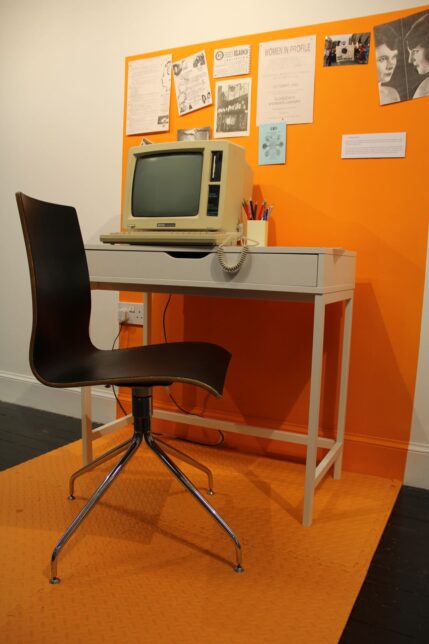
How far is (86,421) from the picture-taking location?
5.69ft

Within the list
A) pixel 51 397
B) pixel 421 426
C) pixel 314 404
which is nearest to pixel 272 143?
pixel 314 404

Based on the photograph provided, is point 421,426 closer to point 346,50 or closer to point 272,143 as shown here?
point 272,143

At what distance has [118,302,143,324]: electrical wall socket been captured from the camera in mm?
2219

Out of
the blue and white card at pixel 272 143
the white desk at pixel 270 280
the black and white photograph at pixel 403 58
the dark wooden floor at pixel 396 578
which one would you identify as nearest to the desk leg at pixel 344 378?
the white desk at pixel 270 280

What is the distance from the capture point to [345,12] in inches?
68.6

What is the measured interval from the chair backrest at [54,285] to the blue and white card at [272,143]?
0.78m

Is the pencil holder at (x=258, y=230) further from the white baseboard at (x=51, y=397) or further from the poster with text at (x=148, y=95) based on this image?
the white baseboard at (x=51, y=397)

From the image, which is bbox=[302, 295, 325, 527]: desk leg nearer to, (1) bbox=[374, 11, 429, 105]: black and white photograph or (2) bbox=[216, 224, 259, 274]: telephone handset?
(2) bbox=[216, 224, 259, 274]: telephone handset

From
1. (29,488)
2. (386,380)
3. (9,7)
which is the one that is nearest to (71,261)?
(29,488)

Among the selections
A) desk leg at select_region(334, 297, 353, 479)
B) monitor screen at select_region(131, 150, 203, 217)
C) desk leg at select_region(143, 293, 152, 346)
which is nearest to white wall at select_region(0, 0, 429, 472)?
desk leg at select_region(143, 293, 152, 346)

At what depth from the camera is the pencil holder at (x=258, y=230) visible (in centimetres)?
175

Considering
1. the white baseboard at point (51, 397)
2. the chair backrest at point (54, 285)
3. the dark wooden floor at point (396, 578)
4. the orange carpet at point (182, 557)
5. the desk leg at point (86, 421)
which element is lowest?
the dark wooden floor at point (396, 578)

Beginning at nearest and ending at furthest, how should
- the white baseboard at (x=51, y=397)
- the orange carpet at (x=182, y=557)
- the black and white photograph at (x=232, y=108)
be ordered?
the orange carpet at (x=182, y=557) → the black and white photograph at (x=232, y=108) → the white baseboard at (x=51, y=397)

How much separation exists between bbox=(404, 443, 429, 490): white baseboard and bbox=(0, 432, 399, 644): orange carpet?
6 centimetres
